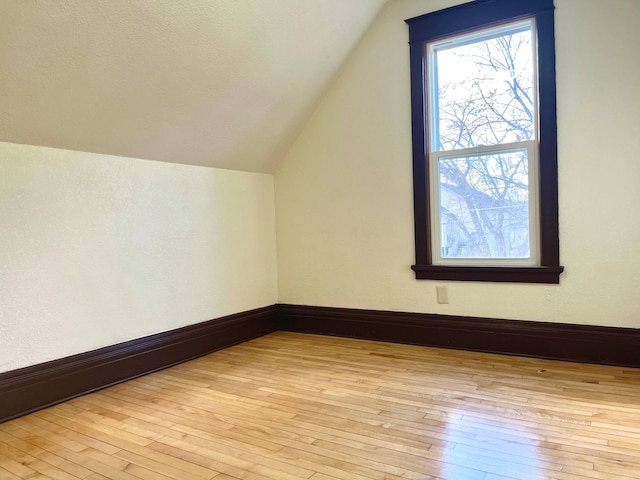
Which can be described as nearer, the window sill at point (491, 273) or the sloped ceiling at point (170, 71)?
the sloped ceiling at point (170, 71)

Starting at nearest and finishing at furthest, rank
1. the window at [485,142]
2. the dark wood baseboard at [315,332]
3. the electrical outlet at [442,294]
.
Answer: the dark wood baseboard at [315,332] < the window at [485,142] < the electrical outlet at [442,294]

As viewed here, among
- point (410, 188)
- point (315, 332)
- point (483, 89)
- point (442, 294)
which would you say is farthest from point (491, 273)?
point (315, 332)

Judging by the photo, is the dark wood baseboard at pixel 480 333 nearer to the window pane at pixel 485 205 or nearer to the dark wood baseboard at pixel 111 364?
the window pane at pixel 485 205

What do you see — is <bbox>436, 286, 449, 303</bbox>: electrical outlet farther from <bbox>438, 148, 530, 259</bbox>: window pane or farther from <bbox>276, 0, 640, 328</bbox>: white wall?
<bbox>438, 148, 530, 259</bbox>: window pane

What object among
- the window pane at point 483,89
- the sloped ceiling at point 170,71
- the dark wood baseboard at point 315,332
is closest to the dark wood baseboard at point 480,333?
the dark wood baseboard at point 315,332

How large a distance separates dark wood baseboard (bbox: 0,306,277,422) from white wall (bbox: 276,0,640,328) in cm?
73

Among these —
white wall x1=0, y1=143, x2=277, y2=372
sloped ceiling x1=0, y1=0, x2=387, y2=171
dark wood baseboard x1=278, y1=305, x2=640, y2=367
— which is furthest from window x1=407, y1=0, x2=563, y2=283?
white wall x1=0, y1=143, x2=277, y2=372

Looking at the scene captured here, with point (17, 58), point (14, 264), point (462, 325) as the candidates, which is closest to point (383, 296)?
point (462, 325)

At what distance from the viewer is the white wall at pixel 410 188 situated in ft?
9.13

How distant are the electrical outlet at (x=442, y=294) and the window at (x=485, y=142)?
0.29ft

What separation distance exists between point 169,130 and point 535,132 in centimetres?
238

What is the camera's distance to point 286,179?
4.07 m

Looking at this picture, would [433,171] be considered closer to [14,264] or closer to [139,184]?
[139,184]

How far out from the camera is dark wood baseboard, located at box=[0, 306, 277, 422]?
236 centimetres
